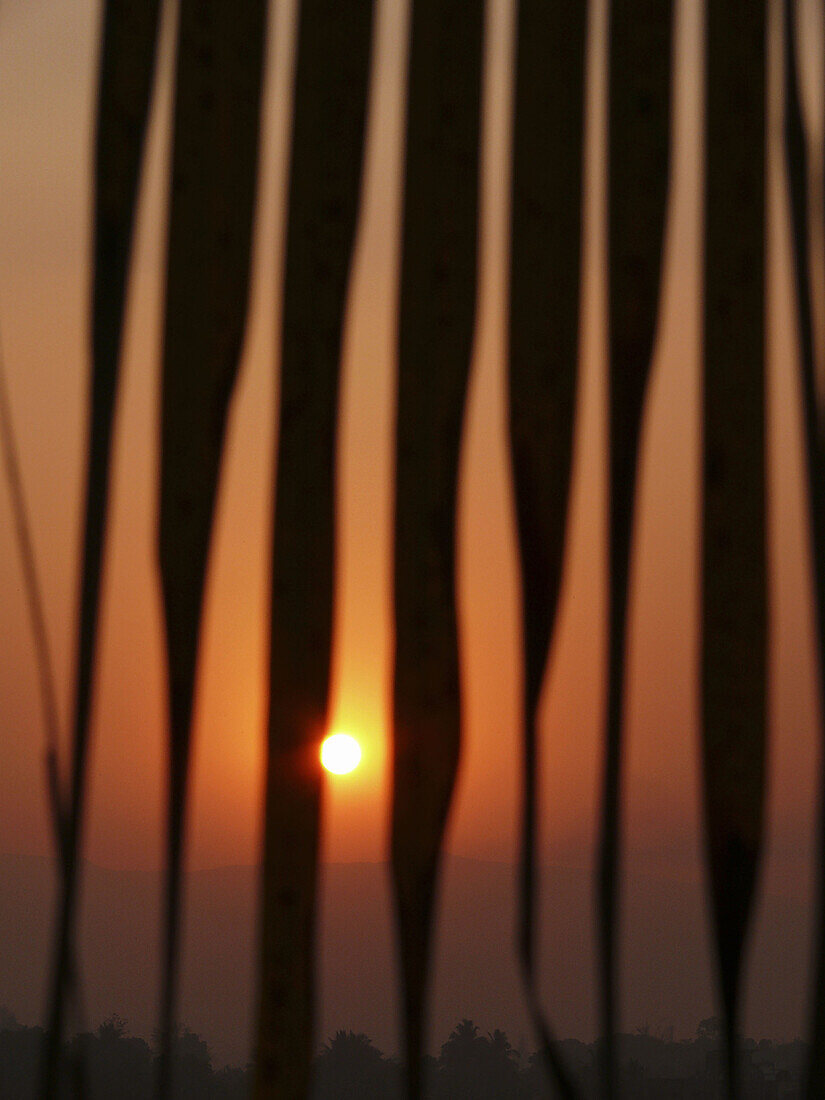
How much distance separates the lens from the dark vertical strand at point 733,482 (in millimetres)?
1101

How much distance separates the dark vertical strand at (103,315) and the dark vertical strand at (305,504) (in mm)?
170

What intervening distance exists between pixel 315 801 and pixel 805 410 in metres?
0.62

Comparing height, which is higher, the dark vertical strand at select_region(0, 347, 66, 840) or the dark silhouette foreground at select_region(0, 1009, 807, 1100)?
the dark vertical strand at select_region(0, 347, 66, 840)

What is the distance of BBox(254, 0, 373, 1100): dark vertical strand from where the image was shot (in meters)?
1.09

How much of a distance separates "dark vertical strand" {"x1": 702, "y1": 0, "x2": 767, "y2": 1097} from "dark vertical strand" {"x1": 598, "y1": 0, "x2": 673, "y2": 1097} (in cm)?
6

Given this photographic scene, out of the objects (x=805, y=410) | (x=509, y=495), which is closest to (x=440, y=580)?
(x=509, y=495)

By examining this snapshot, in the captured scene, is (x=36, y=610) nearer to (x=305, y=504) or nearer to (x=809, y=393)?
(x=305, y=504)

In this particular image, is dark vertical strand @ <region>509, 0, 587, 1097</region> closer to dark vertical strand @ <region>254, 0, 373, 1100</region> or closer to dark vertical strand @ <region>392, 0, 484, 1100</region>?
dark vertical strand @ <region>392, 0, 484, 1100</region>

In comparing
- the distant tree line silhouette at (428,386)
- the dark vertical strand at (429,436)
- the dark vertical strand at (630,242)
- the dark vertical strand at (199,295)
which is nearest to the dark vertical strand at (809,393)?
the distant tree line silhouette at (428,386)

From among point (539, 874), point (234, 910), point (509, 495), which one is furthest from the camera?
point (234, 910)

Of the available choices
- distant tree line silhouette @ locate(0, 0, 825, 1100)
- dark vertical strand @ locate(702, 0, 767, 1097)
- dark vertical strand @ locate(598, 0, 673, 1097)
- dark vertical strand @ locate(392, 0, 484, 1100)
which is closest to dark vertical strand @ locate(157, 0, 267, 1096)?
distant tree line silhouette @ locate(0, 0, 825, 1100)

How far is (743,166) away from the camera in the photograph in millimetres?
1234

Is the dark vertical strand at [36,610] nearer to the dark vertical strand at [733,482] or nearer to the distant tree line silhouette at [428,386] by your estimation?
the distant tree line silhouette at [428,386]

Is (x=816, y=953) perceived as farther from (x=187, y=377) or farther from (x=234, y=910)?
(x=187, y=377)
